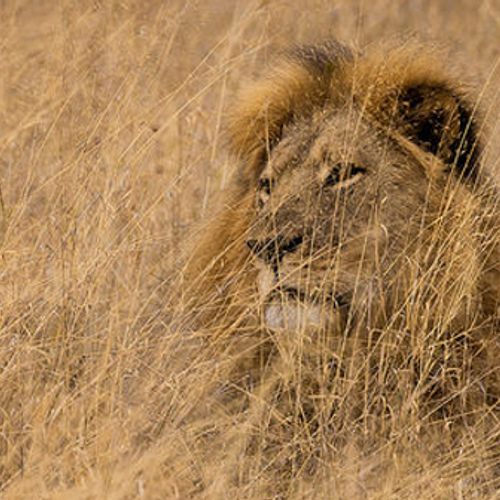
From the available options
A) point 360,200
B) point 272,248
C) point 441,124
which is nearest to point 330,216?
point 360,200

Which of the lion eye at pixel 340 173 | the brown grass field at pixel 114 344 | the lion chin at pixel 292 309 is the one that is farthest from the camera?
the lion eye at pixel 340 173

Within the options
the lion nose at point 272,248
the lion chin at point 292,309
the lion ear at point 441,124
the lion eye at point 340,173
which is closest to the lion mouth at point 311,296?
the lion chin at point 292,309

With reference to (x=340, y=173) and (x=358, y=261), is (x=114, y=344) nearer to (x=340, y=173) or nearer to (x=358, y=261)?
(x=358, y=261)

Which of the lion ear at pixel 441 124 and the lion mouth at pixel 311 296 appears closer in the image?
the lion mouth at pixel 311 296

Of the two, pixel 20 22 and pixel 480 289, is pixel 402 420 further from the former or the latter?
pixel 20 22

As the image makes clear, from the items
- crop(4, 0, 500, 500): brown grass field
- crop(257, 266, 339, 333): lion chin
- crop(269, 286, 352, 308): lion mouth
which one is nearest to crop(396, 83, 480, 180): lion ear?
crop(4, 0, 500, 500): brown grass field

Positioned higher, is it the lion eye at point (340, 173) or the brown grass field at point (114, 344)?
the brown grass field at point (114, 344)

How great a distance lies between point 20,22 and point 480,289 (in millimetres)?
3874

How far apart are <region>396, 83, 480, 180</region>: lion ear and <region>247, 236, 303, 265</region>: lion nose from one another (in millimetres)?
757

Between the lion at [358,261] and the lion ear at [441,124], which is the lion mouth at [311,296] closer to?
the lion at [358,261]

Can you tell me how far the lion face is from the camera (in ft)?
13.4

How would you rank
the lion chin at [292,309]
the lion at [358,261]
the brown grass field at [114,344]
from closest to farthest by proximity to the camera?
the brown grass field at [114,344] → the lion at [358,261] → the lion chin at [292,309]

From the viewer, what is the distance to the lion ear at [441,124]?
14.7 ft

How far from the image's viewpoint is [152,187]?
217 inches
